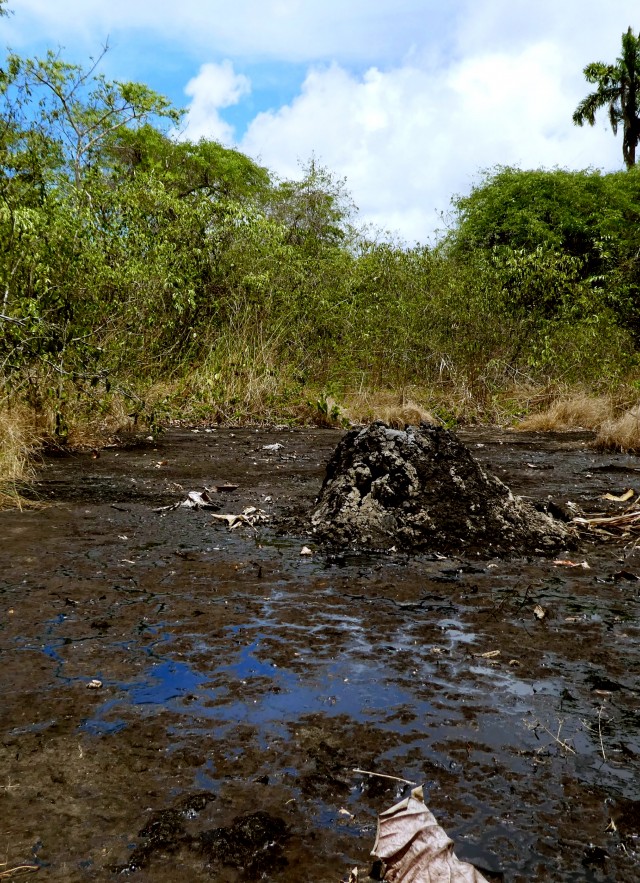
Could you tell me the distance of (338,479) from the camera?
15.5ft

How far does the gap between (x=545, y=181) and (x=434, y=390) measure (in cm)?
2482

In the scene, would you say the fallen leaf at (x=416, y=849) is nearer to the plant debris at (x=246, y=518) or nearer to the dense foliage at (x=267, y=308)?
the plant debris at (x=246, y=518)

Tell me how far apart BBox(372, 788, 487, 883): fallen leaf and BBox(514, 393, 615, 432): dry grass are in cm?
1177

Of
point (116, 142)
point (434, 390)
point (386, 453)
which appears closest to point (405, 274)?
point (434, 390)

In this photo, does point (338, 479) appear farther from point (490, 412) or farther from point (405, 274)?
point (405, 274)

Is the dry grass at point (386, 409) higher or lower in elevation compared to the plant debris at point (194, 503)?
higher

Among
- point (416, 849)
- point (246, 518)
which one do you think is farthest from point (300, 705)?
point (246, 518)

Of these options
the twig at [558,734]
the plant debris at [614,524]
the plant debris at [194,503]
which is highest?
the plant debris at [194,503]

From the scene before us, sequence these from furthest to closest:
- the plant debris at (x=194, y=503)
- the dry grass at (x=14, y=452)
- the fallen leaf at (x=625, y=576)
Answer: the plant debris at (x=194, y=503), the dry grass at (x=14, y=452), the fallen leaf at (x=625, y=576)

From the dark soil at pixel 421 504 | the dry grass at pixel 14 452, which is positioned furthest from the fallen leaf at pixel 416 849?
the dry grass at pixel 14 452

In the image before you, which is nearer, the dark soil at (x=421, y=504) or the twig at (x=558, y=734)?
the twig at (x=558, y=734)

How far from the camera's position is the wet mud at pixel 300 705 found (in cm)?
163

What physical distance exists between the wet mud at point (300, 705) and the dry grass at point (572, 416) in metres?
8.75

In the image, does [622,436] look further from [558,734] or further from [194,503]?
[558,734]
